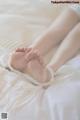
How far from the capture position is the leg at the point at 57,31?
1102 mm

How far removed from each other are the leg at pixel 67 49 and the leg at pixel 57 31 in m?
0.04

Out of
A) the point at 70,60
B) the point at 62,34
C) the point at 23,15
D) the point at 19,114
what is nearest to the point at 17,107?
the point at 19,114

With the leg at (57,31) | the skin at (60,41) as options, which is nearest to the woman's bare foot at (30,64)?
the skin at (60,41)

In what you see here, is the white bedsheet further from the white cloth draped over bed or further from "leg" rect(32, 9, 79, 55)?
"leg" rect(32, 9, 79, 55)

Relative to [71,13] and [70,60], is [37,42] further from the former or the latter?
[71,13]

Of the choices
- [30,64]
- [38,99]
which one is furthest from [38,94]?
[30,64]

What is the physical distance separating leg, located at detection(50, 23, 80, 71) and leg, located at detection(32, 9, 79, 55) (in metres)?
0.04

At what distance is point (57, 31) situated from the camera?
3.93ft

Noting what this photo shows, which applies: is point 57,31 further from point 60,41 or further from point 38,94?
point 38,94

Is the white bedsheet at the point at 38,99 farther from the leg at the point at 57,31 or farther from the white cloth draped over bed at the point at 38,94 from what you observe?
the leg at the point at 57,31

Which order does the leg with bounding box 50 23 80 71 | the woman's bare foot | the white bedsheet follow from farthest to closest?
the leg with bounding box 50 23 80 71
the woman's bare foot
the white bedsheet

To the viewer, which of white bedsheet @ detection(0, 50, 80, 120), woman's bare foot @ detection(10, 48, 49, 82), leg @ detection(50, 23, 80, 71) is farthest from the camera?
leg @ detection(50, 23, 80, 71)

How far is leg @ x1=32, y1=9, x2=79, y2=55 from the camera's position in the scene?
1.10 m

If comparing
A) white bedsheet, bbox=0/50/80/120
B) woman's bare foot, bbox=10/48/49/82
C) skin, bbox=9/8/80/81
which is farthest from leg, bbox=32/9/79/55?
white bedsheet, bbox=0/50/80/120
